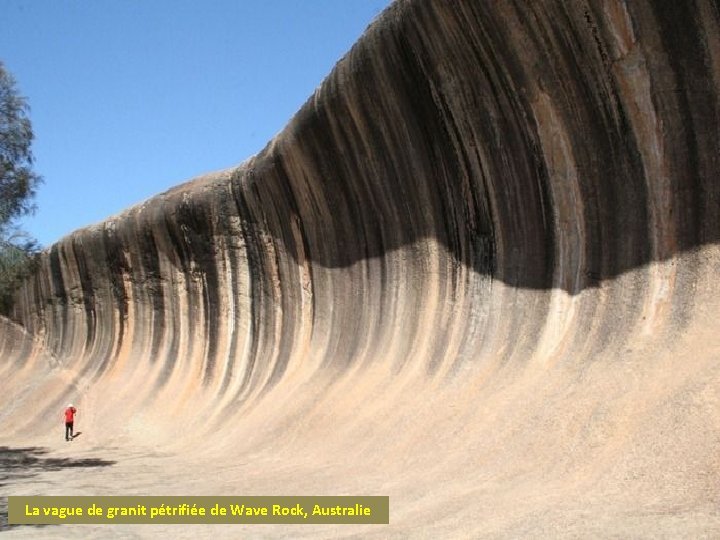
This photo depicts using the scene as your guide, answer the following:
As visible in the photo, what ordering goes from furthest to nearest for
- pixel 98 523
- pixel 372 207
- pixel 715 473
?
pixel 372 207
pixel 98 523
pixel 715 473

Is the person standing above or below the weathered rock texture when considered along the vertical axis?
below

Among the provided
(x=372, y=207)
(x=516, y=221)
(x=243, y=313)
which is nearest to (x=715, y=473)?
(x=516, y=221)

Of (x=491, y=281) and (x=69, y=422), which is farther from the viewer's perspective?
(x=69, y=422)

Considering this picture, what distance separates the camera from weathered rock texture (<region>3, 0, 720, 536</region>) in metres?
6.93

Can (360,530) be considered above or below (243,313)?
below

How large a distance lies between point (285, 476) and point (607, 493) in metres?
4.88

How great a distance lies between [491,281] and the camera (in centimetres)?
1074

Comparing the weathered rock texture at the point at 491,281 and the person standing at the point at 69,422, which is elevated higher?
the weathered rock texture at the point at 491,281

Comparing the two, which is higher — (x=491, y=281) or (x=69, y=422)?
(x=491, y=281)

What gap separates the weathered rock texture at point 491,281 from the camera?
273 inches

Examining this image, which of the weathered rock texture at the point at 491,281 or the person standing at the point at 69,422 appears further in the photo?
the person standing at the point at 69,422

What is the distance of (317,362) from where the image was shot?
14359mm

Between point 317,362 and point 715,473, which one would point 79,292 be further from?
point 715,473

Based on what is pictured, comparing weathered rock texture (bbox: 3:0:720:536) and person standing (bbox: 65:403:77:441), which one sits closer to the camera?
weathered rock texture (bbox: 3:0:720:536)
